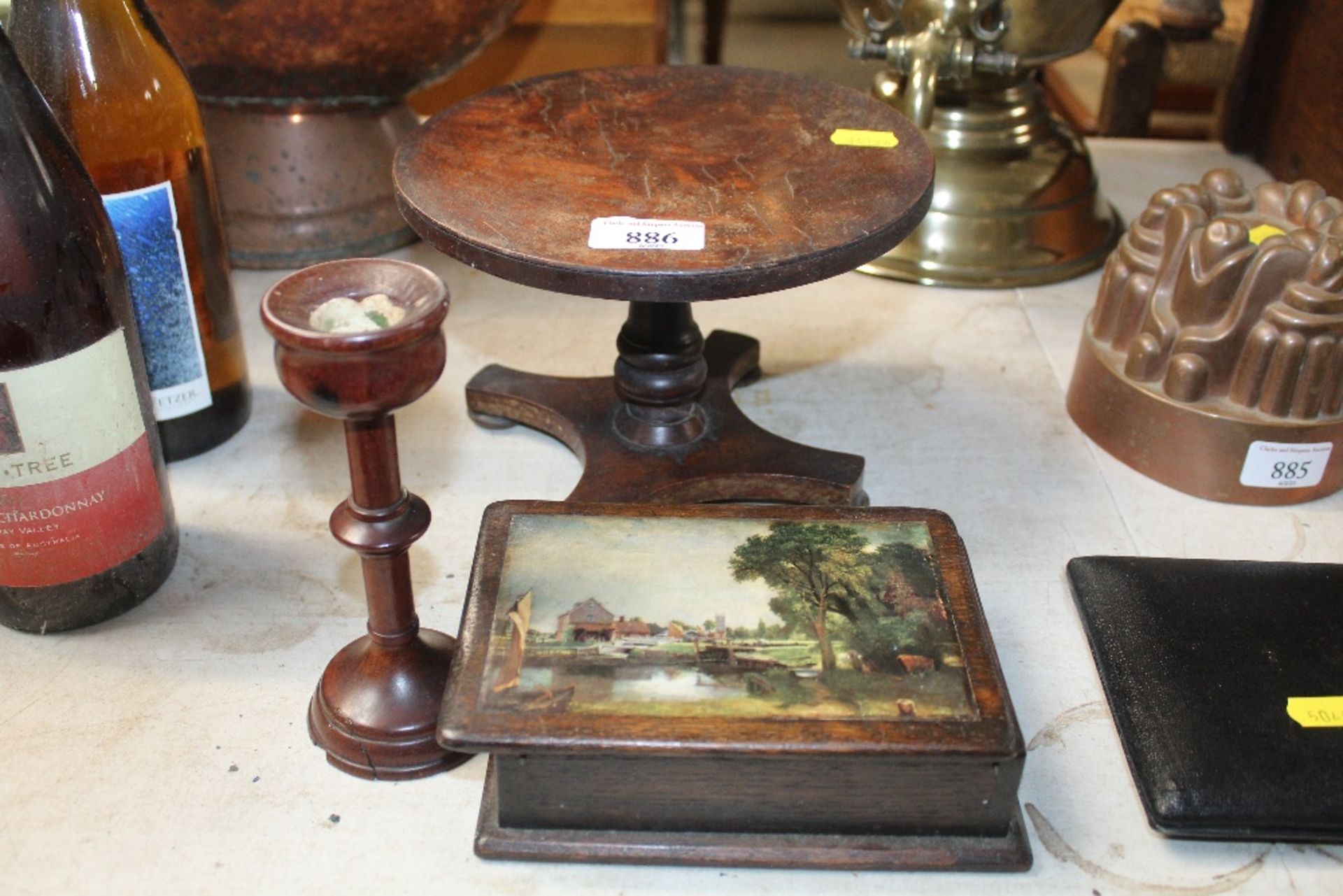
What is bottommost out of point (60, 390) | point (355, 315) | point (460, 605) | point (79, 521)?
point (460, 605)

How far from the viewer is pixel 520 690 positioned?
2.59 ft

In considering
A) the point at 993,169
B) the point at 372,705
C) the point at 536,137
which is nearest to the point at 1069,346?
the point at 993,169

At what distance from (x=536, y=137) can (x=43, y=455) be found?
1.52 ft

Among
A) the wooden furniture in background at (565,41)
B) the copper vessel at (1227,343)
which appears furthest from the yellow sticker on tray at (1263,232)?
the wooden furniture in background at (565,41)

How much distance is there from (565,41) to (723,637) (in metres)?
1.59

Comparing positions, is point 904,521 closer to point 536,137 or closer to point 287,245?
point 536,137

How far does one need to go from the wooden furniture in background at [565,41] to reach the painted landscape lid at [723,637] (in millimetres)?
1400

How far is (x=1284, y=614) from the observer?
0.99 metres

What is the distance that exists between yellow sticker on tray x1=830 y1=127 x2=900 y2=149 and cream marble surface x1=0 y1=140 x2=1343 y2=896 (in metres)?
0.30

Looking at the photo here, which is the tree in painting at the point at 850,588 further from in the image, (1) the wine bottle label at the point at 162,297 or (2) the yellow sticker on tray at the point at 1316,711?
(1) the wine bottle label at the point at 162,297

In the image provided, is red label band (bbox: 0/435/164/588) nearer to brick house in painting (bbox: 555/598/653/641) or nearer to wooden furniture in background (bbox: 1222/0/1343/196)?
brick house in painting (bbox: 555/598/653/641)

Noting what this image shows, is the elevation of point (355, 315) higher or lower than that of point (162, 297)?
higher

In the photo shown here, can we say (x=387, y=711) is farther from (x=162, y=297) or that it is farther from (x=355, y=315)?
(x=162, y=297)

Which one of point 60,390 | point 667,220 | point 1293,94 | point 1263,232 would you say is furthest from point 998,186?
point 60,390
